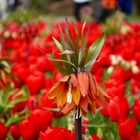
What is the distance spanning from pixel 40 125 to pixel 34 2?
1900 cm

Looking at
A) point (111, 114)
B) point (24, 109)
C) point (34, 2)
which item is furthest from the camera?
point (34, 2)

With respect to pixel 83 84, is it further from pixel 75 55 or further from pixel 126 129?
pixel 126 129

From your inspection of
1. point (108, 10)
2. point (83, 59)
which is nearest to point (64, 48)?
point (83, 59)

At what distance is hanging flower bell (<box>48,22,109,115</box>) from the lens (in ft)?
5.42

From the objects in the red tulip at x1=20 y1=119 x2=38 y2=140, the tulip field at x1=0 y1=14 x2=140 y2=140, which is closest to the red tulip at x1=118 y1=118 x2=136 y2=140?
the tulip field at x1=0 y1=14 x2=140 y2=140

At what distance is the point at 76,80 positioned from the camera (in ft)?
5.46

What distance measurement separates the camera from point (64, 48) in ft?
5.60

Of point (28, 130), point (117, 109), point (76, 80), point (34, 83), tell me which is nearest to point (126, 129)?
point (117, 109)

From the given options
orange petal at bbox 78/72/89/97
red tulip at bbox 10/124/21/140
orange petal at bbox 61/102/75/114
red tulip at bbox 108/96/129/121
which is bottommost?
red tulip at bbox 10/124/21/140

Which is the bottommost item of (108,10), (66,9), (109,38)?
(109,38)

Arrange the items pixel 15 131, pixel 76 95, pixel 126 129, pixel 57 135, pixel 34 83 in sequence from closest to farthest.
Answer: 1. pixel 76 95
2. pixel 57 135
3. pixel 126 129
4. pixel 15 131
5. pixel 34 83

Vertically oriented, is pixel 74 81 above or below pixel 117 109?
above

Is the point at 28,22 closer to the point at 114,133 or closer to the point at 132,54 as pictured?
the point at 132,54

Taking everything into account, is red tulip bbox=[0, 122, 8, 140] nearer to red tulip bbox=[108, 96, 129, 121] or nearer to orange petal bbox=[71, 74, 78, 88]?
red tulip bbox=[108, 96, 129, 121]
